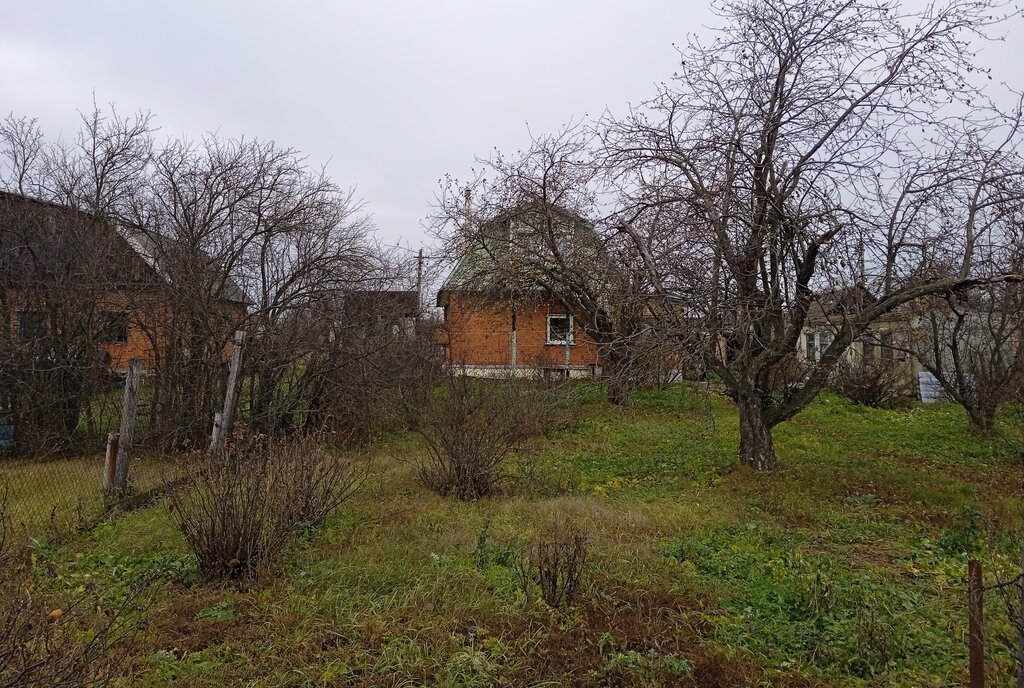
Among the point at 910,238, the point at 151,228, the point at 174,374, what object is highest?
the point at 151,228

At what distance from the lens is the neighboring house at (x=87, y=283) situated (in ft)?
37.6

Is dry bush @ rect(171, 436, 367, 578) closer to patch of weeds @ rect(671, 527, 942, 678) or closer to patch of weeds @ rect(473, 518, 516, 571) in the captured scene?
patch of weeds @ rect(473, 518, 516, 571)

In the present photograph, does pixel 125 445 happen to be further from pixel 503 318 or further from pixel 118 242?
pixel 503 318

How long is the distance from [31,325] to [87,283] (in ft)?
4.18

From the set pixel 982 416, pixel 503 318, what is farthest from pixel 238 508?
pixel 503 318

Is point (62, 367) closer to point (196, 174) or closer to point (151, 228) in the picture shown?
point (151, 228)

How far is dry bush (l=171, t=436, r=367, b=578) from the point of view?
189 inches

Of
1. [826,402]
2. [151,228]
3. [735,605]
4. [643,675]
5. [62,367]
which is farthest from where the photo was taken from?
[826,402]

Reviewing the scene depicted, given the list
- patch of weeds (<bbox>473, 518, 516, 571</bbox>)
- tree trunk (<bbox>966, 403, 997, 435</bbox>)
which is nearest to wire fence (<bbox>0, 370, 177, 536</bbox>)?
patch of weeds (<bbox>473, 518, 516, 571</bbox>)

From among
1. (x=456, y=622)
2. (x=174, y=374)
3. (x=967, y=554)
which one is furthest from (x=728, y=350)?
(x=174, y=374)

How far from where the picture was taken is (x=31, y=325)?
11609 mm

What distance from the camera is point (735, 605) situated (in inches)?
171

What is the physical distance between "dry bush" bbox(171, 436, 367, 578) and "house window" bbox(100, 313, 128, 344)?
7438 millimetres

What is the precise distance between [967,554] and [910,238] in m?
4.61
